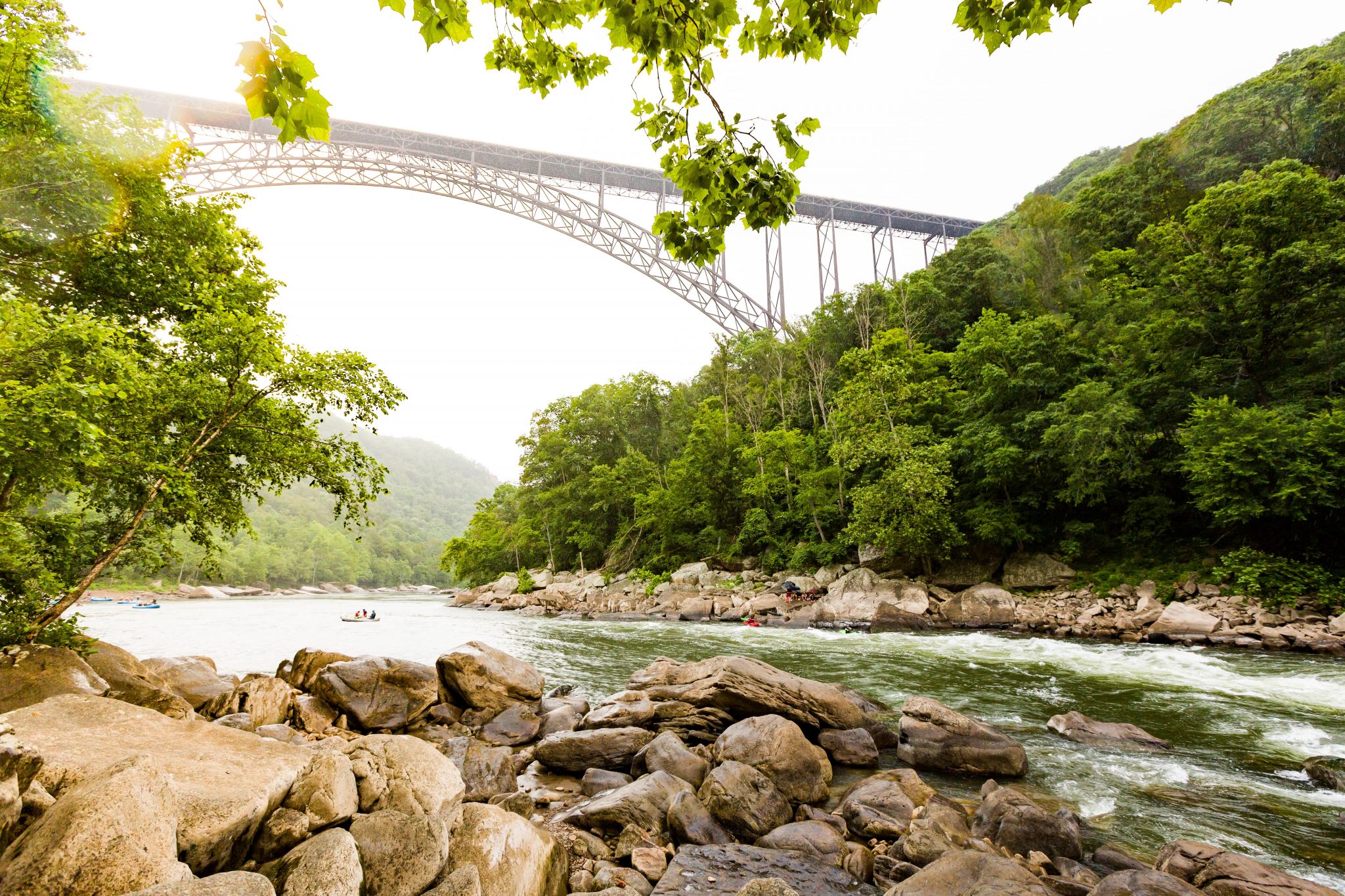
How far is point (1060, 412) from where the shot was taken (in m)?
19.7

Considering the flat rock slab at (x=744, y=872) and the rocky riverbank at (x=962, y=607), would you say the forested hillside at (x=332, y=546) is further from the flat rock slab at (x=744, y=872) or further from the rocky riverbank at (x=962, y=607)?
the flat rock slab at (x=744, y=872)

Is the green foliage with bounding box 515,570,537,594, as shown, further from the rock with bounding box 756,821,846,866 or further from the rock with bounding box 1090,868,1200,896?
the rock with bounding box 1090,868,1200,896

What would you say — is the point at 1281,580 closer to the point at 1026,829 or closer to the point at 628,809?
the point at 1026,829

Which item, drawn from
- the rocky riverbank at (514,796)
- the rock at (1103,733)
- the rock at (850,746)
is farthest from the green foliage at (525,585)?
the rock at (1103,733)

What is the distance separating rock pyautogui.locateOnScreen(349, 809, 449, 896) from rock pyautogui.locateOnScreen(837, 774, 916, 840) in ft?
10.3

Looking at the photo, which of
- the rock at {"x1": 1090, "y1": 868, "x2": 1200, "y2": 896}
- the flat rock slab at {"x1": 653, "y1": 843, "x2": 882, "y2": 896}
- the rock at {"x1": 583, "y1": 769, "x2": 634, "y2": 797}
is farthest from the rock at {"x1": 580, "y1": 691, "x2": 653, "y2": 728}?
the rock at {"x1": 1090, "y1": 868, "x2": 1200, "y2": 896}

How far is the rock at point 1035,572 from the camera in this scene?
63.2 ft

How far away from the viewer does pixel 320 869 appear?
103 inches

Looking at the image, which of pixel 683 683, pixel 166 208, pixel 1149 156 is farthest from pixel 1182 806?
pixel 1149 156

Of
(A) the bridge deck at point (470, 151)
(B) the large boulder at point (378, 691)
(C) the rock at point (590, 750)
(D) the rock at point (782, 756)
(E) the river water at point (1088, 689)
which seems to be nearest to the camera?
(E) the river water at point (1088, 689)

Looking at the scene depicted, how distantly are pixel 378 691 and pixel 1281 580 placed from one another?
19.9m

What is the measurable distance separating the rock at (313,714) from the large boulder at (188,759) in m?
3.08

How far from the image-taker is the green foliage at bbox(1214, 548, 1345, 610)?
1298 cm

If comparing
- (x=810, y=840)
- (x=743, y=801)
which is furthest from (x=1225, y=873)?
(x=743, y=801)
